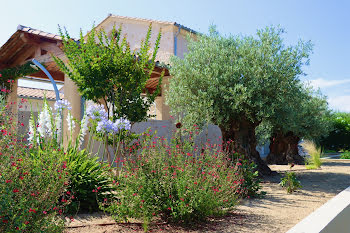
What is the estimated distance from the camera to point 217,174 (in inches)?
214

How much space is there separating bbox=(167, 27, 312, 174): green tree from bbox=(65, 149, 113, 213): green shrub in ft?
14.2

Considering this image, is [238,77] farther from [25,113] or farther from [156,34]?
[156,34]

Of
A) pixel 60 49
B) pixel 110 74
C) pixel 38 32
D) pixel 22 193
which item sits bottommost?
pixel 22 193

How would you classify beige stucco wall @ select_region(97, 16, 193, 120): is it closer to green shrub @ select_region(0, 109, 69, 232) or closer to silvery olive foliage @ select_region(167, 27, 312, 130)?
silvery olive foliage @ select_region(167, 27, 312, 130)

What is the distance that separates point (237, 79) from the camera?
30.9ft

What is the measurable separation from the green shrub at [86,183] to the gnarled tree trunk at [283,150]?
13045 millimetres

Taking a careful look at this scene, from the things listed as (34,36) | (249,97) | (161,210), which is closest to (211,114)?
(249,97)

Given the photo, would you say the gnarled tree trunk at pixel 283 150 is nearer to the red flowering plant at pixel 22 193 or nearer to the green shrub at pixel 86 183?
the green shrub at pixel 86 183

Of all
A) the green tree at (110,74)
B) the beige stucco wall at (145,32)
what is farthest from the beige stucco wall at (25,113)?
the beige stucco wall at (145,32)

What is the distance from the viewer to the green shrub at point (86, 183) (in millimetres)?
5410

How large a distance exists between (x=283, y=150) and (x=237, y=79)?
9684 mm

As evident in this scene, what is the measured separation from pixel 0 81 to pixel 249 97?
953 cm

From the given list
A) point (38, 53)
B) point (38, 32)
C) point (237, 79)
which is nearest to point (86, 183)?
point (237, 79)

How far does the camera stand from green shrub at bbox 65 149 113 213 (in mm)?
5410
